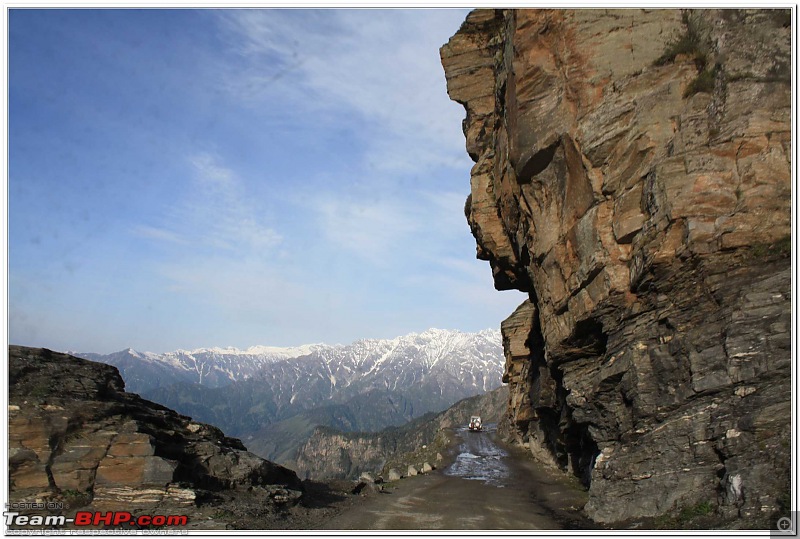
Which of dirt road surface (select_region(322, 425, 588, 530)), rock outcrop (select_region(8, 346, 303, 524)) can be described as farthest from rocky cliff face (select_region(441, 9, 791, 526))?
rock outcrop (select_region(8, 346, 303, 524))

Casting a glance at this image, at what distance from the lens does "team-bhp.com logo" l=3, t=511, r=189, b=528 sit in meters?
17.4

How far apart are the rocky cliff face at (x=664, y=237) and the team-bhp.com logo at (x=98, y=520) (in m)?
16.8

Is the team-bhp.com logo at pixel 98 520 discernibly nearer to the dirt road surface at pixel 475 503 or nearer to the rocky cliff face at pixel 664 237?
the dirt road surface at pixel 475 503

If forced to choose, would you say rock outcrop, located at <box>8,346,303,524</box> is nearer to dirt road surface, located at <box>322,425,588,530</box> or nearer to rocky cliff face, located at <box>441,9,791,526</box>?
dirt road surface, located at <box>322,425,588,530</box>

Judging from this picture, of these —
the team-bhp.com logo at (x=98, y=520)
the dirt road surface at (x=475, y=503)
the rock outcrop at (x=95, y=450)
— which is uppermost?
the rock outcrop at (x=95, y=450)

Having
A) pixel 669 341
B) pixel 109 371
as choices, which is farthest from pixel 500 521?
pixel 109 371

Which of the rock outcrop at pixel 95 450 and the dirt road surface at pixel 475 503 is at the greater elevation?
the rock outcrop at pixel 95 450

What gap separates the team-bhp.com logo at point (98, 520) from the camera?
57.2ft

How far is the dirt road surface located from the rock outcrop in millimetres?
5388

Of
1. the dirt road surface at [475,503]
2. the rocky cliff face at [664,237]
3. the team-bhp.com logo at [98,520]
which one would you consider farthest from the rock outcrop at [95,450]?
the rocky cliff face at [664,237]

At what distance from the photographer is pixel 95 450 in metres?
20.5

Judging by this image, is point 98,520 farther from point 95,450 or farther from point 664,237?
point 664,237

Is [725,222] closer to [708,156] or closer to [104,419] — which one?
[708,156]

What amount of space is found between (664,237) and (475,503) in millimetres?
16959
